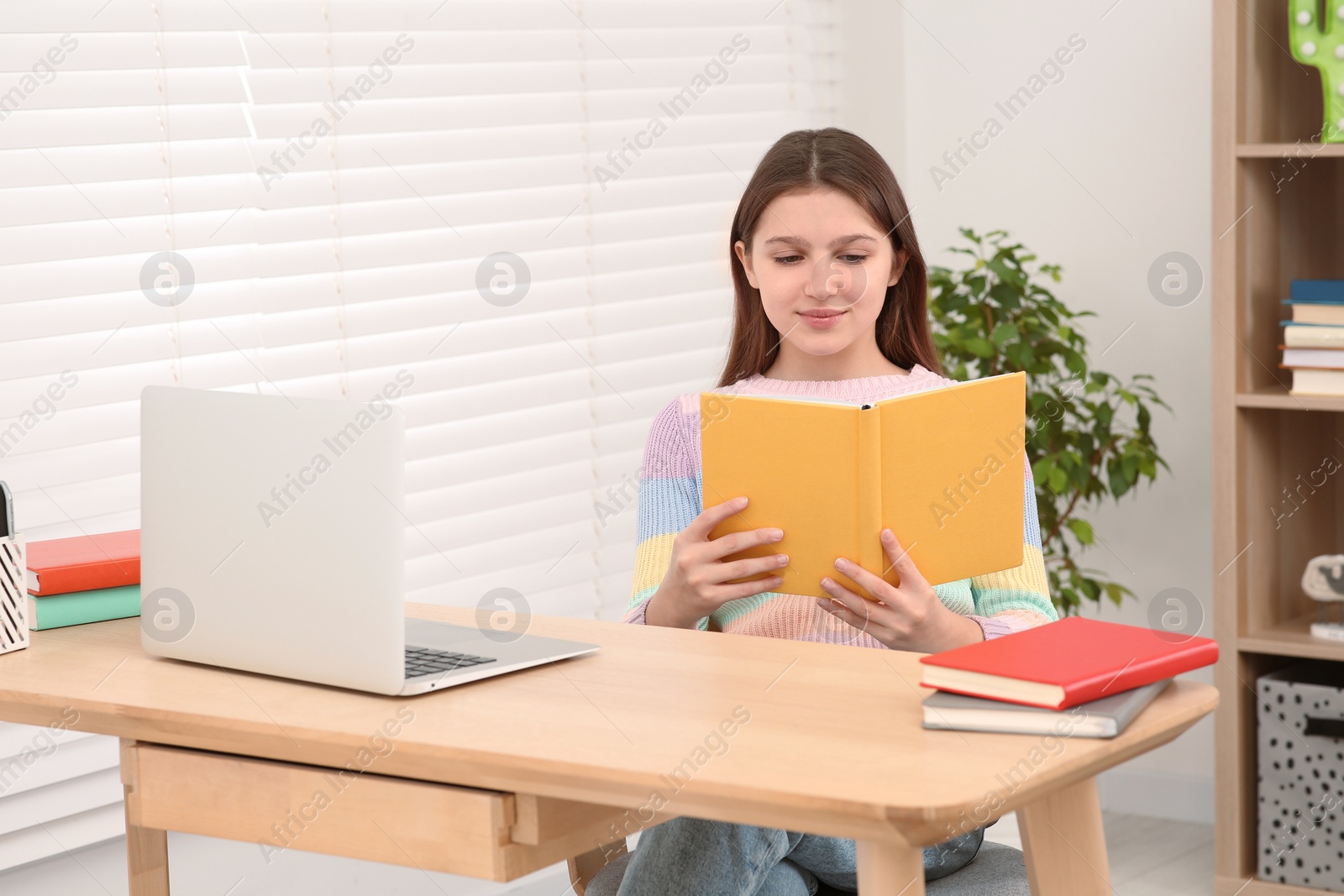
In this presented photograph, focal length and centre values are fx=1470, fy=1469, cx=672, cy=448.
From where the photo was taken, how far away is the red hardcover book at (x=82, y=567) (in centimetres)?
168

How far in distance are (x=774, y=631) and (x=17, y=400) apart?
1.11 m

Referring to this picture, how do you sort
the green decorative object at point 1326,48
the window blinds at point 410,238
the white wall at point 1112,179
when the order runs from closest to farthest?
the window blinds at point 410,238 → the green decorative object at point 1326,48 → the white wall at point 1112,179

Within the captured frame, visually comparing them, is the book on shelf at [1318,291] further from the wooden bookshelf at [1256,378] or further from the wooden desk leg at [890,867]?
the wooden desk leg at [890,867]

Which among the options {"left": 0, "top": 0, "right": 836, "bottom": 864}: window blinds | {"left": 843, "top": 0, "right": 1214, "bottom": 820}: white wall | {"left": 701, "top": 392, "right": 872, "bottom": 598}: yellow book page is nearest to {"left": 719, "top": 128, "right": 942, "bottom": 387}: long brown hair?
{"left": 701, "top": 392, "right": 872, "bottom": 598}: yellow book page

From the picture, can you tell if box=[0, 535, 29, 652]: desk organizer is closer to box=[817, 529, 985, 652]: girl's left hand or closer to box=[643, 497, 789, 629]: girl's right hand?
box=[643, 497, 789, 629]: girl's right hand

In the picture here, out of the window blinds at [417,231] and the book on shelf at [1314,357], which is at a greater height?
the window blinds at [417,231]

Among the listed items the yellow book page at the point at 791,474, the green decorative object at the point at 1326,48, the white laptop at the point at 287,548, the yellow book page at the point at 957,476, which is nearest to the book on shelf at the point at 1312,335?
the green decorative object at the point at 1326,48

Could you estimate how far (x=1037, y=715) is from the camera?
1.14 meters

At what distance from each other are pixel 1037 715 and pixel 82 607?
1.12m

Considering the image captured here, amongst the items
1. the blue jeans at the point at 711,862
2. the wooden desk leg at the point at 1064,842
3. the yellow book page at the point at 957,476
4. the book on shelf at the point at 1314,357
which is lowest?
the blue jeans at the point at 711,862

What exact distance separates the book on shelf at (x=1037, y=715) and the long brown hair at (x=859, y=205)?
34.5 inches

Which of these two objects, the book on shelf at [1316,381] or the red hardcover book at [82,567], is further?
the book on shelf at [1316,381]

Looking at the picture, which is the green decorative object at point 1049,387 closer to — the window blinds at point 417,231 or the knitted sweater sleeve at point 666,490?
the window blinds at point 417,231

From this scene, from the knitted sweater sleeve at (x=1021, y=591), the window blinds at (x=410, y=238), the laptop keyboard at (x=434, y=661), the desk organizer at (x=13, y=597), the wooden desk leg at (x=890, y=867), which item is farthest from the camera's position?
the window blinds at (x=410, y=238)
